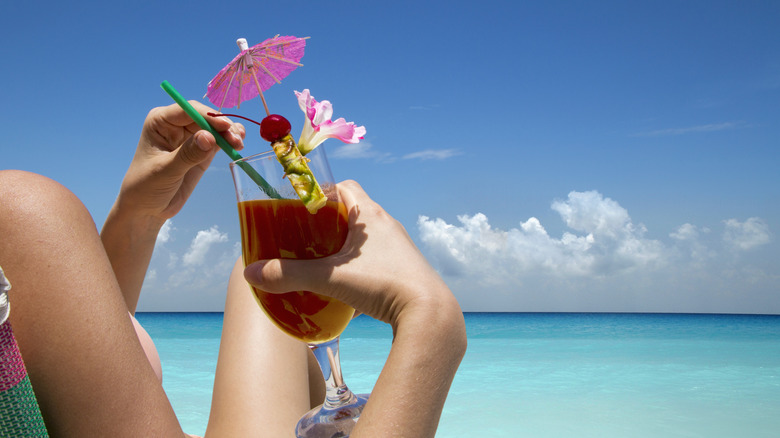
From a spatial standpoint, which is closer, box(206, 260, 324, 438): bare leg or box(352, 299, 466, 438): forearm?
box(352, 299, 466, 438): forearm

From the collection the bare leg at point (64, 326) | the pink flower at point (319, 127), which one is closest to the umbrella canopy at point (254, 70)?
the pink flower at point (319, 127)

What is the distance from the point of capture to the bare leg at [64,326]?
97 centimetres

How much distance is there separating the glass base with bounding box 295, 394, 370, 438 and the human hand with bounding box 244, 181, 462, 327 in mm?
256

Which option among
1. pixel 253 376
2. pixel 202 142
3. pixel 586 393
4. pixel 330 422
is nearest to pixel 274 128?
pixel 202 142

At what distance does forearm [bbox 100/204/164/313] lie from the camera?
1.86m

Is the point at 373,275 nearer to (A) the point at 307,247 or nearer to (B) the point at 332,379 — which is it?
(A) the point at 307,247

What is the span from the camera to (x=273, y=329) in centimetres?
168

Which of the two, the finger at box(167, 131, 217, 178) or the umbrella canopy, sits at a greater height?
the umbrella canopy

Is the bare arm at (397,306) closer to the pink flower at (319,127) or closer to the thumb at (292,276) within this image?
the thumb at (292,276)

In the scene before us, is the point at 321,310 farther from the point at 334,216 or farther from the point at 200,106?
the point at 200,106

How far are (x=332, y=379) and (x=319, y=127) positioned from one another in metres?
0.54

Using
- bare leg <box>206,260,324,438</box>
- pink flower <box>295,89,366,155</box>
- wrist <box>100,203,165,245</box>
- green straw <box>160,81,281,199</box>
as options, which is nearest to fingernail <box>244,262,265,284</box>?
green straw <box>160,81,281,199</box>

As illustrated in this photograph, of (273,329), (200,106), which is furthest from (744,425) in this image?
(200,106)

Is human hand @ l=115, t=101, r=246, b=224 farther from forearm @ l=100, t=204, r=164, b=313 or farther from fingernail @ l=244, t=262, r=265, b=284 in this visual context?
fingernail @ l=244, t=262, r=265, b=284
